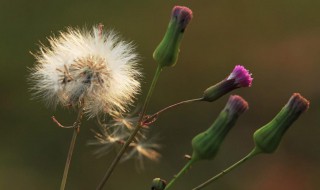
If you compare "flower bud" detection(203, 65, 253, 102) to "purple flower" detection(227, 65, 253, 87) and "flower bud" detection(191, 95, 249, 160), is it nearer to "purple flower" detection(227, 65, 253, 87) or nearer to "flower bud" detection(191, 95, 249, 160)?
"purple flower" detection(227, 65, 253, 87)

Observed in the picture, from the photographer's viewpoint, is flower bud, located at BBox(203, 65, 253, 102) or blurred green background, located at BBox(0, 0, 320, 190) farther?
blurred green background, located at BBox(0, 0, 320, 190)

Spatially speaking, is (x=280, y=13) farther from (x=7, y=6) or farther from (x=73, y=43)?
(x=73, y=43)

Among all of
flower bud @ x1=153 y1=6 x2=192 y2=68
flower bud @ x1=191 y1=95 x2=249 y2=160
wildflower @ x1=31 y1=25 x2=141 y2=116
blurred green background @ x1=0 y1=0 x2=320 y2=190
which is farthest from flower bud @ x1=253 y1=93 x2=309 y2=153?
blurred green background @ x1=0 y1=0 x2=320 y2=190

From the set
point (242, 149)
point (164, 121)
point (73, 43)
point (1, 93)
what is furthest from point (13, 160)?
point (73, 43)

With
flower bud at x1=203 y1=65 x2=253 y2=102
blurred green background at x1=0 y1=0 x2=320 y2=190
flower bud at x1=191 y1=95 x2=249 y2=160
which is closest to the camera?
flower bud at x1=191 y1=95 x2=249 y2=160

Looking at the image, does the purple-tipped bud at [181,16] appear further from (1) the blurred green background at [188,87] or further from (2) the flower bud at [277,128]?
(1) the blurred green background at [188,87]

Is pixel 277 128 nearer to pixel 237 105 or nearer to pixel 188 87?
pixel 237 105

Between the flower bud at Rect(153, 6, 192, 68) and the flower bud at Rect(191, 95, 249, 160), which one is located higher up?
the flower bud at Rect(153, 6, 192, 68)

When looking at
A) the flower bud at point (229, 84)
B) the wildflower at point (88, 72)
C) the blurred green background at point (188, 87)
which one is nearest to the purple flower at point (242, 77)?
the flower bud at point (229, 84)
